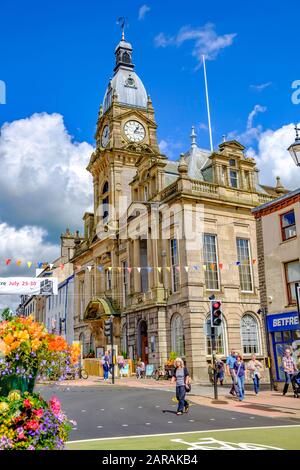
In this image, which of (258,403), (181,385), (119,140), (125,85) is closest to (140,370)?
(258,403)

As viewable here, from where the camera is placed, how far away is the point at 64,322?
53.0 metres

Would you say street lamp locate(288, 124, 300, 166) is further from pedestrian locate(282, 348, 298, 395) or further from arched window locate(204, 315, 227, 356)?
arched window locate(204, 315, 227, 356)

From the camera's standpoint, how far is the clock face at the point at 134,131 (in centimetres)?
4449

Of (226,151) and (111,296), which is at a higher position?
(226,151)

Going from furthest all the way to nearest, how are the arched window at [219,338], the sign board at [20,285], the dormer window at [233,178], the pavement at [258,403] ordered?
the sign board at [20,285]
the dormer window at [233,178]
the arched window at [219,338]
the pavement at [258,403]

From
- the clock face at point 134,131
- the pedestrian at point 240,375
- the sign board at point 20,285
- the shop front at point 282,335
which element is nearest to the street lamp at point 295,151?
the pedestrian at point 240,375

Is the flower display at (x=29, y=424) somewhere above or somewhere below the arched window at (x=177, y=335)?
below

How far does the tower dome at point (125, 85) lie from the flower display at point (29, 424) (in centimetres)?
4275

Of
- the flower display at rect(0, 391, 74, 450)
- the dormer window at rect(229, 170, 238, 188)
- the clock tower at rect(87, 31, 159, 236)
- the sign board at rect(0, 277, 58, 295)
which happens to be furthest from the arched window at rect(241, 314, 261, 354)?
the flower display at rect(0, 391, 74, 450)

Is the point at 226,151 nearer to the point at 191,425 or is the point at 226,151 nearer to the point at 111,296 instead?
the point at 111,296

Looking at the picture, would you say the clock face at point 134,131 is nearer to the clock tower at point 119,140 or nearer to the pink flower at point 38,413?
the clock tower at point 119,140

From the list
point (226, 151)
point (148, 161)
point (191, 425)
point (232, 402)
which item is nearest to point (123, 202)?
point (148, 161)

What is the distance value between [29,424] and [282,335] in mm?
18367

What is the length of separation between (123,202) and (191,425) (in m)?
31.6
